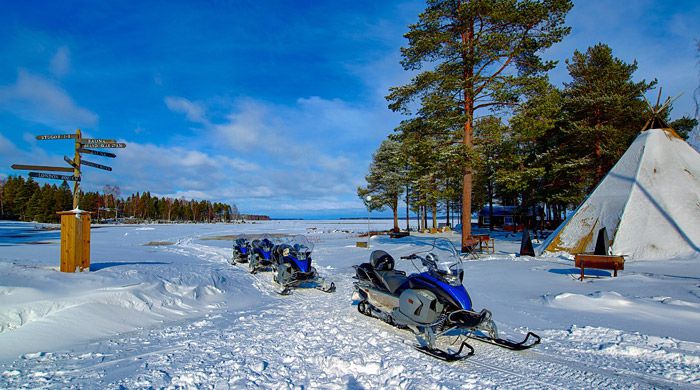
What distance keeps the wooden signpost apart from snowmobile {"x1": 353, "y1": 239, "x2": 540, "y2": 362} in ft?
21.2

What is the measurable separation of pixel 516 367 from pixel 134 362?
423cm

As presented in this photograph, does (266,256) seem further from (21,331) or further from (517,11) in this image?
(517,11)

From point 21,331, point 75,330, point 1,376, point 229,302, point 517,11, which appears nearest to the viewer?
point 1,376

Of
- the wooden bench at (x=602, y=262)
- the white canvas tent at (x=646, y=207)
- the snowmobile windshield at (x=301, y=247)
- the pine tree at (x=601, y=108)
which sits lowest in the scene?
→ the wooden bench at (x=602, y=262)

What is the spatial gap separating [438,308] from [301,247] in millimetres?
5258

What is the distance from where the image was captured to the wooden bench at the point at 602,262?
29.9 ft

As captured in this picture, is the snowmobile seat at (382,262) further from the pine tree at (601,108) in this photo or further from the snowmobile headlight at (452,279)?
the pine tree at (601,108)

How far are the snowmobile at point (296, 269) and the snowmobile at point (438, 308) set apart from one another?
3157 mm

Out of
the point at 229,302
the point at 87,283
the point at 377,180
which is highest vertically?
the point at 377,180

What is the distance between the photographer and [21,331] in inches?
183

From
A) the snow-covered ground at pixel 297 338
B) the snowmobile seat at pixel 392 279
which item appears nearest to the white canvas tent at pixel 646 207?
the snow-covered ground at pixel 297 338

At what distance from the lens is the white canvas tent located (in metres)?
12.1

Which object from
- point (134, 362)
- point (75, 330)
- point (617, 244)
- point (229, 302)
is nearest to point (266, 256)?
point (229, 302)

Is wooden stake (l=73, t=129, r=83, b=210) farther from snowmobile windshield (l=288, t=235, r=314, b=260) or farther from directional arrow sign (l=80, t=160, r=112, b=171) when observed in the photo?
snowmobile windshield (l=288, t=235, r=314, b=260)
